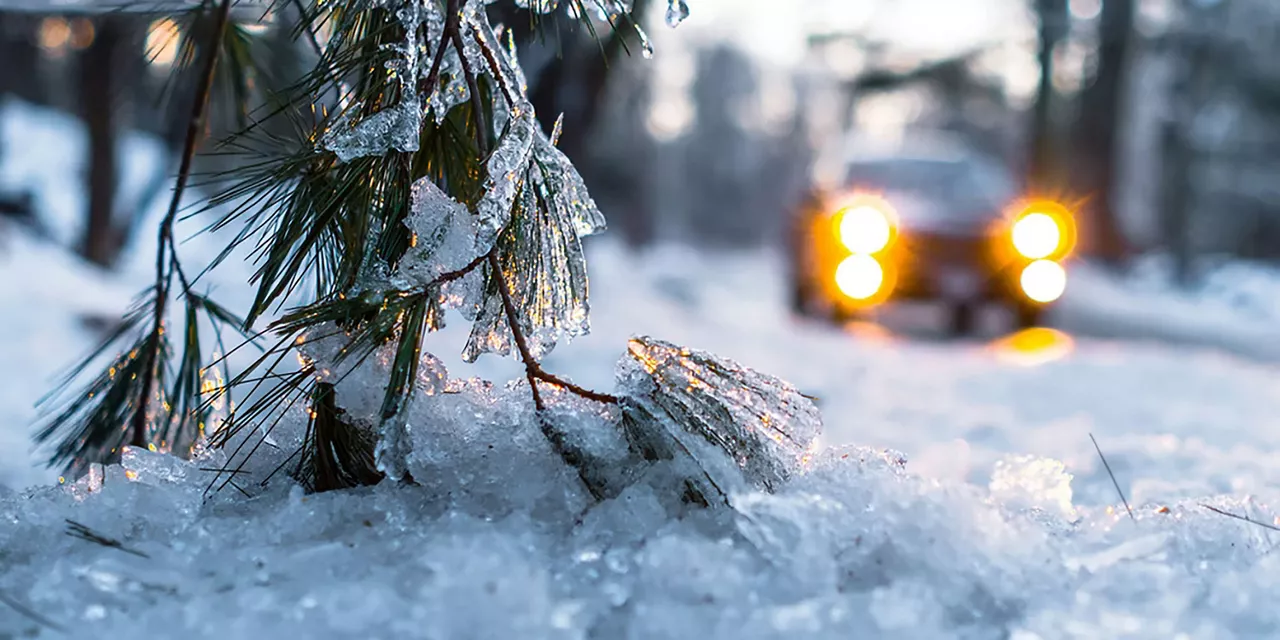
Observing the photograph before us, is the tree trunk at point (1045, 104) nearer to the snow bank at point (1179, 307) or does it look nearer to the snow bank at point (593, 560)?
the snow bank at point (1179, 307)

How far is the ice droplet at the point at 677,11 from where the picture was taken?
5.36ft

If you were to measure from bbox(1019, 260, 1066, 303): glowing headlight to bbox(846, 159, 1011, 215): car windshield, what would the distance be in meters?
0.55

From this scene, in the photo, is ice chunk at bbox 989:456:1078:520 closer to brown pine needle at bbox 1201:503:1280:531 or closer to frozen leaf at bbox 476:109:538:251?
brown pine needle at bbox 1201:503:1280:531

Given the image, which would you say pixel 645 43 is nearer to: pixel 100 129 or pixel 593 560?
pixel 593 560

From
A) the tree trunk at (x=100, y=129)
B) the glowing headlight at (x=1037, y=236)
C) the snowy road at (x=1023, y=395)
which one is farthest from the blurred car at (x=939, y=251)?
the tree trunk at (x=100, y=129)

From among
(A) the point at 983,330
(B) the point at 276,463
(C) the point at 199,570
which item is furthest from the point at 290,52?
(A) the point at 983,330

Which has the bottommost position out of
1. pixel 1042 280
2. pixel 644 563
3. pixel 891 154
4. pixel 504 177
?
pixel 644 563

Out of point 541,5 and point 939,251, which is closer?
point 541,5

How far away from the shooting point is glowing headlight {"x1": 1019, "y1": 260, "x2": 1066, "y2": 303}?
732cm

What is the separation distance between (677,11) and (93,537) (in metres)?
1.09

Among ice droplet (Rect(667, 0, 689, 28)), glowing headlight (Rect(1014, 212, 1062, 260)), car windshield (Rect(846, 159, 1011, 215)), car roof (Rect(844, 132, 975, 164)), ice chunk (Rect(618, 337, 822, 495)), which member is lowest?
ice chunk (Rect(618, 337, 822, 495))

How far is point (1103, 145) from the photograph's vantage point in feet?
44.2

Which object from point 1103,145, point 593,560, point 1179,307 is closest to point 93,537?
point 593,560

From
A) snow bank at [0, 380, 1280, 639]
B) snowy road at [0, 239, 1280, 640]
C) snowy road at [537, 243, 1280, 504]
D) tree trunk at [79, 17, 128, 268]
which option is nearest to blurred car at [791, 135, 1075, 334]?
snowy road at [537, 243, 1280, 504]
